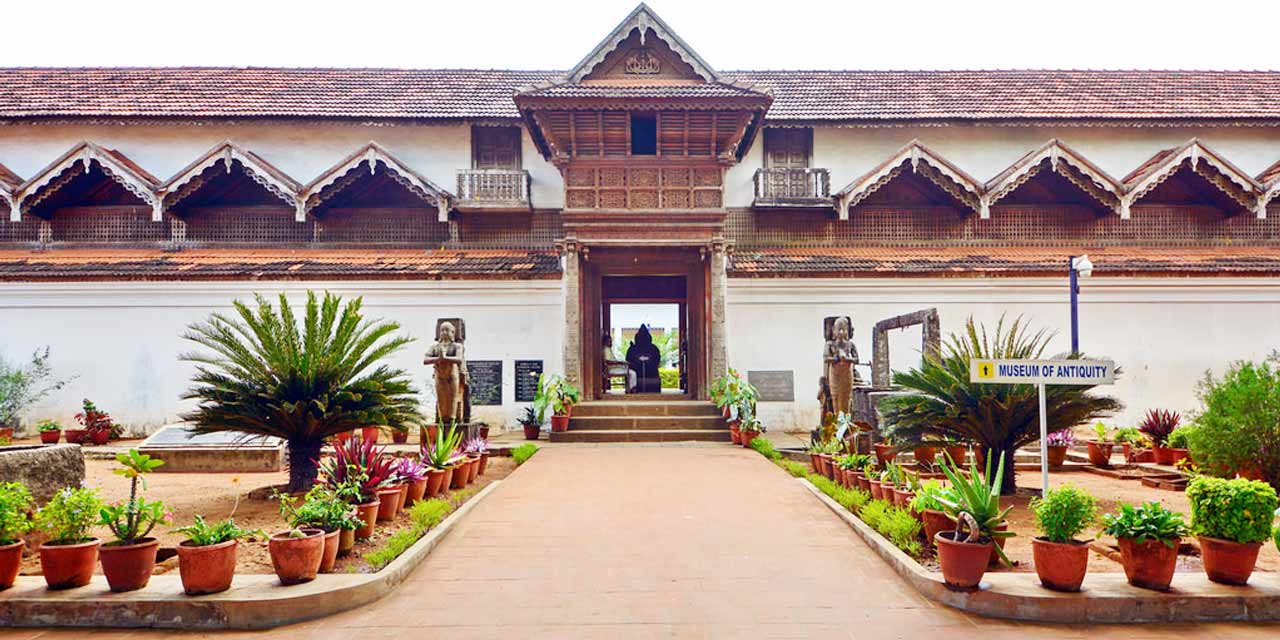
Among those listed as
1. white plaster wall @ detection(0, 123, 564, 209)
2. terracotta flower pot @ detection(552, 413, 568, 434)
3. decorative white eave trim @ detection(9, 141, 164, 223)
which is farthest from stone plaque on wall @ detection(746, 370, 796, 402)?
decorative white eave trim @ detection(9, 141, 164, 223)

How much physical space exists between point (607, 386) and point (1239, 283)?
46.0 ft

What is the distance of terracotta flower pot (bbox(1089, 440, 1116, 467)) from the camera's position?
969cm

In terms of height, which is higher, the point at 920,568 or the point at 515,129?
the point at 515,129

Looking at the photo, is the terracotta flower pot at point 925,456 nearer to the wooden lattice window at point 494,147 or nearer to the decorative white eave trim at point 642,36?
the decorative white eave trim at point 642,36

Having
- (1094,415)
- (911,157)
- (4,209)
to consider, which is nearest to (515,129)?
(911,157)

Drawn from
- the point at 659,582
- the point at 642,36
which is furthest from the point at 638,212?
the point at 659,582

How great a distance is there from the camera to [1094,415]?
23.4ft

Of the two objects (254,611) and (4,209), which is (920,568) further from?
(4,209)

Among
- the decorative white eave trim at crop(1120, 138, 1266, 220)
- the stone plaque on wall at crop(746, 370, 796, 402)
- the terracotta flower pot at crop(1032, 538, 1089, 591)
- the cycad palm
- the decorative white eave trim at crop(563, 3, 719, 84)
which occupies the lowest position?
the terracotta flower pot at crop(1032, 538, 1089, 591)

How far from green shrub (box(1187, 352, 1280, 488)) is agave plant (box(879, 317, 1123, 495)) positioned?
0.87 metres

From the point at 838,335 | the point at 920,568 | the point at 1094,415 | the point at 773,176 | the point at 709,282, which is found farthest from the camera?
the point at 773,176

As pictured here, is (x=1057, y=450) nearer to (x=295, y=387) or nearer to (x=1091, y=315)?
(x=1091, y=315)

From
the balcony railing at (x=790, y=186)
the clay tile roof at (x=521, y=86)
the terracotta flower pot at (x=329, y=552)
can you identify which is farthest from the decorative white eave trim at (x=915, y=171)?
the terracotta flower pot at (x=329, y=552)

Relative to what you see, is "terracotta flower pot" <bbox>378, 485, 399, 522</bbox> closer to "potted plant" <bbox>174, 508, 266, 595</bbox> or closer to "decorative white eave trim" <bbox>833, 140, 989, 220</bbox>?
"potted plant" <bbox>174, 508, 266, 595</bbox>
